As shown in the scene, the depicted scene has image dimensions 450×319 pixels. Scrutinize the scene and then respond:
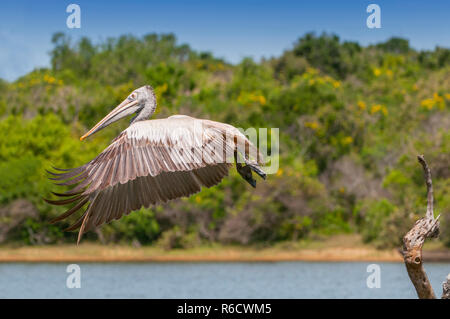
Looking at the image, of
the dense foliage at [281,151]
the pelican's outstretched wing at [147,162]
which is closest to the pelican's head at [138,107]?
the pelican's outstretched wing at [147,162]

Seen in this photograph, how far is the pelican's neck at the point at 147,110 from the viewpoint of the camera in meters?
7.30

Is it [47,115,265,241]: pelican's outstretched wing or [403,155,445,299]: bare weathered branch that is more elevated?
[47,115,265,241]: pelican's outstretched wing

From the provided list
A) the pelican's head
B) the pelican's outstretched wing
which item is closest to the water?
the pelican's head

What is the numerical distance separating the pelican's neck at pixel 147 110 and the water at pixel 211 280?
610 inches

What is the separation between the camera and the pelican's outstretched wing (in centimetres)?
625

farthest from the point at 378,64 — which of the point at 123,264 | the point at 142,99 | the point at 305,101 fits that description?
the point at 142,99

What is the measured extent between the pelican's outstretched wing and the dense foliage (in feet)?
71.9

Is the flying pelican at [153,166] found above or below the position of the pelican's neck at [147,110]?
below

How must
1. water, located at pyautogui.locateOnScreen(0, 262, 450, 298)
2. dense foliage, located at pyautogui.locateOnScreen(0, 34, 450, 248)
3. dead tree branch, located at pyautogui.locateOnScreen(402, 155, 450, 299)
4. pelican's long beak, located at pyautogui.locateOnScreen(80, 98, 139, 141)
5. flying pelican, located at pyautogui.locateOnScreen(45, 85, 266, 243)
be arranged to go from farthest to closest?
dense foliage, located at pyautogui.locateOnScreen(0, 34, 450, 248), water, located at pyautogui.locateOnScreen(0, 262, 450, 298), pelican's long beak, located at pyautogui.locateOnScreen(80, 98, 139, 141), flying pelican, located at pyautogui.locateOnScreen(45, 85, 266, 243), dead tree branch, located at pyautogui.locateOnScreen(402, 155, 450, 299)

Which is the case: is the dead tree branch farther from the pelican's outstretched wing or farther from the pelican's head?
the pelican's head

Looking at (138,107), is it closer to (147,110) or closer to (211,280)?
(147,110)

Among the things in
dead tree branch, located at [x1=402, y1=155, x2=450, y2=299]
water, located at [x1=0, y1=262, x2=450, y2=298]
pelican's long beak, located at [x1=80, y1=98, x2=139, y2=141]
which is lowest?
water, located at [x1=0, y1=262, x2=450, y2=298]

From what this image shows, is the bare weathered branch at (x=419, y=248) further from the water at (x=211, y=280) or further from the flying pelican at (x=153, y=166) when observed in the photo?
the water at (x=211, y=280)

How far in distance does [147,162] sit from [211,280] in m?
21.9
